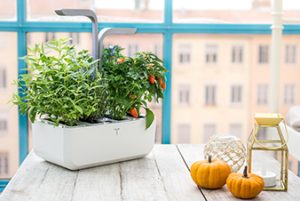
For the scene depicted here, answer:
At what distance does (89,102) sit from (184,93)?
0.93m

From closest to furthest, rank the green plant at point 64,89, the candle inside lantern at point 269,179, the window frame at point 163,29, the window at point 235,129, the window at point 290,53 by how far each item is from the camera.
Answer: the candle inside lantern at point 269,179 < the green plant at point 64,89 < the window frame at point 163,29 < the window at point 290,53 < the window at point 235,129

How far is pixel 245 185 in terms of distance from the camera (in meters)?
1.60

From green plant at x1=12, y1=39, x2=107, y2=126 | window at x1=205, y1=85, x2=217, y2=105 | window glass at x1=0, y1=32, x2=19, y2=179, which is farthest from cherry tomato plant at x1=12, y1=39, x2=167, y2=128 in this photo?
window at x1=205, y1=85, x2=217, y2=105

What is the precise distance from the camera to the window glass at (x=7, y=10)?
7.98 ft

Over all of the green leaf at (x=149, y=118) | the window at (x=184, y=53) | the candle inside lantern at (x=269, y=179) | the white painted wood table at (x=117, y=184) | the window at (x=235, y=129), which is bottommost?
the white painted wood table at (x=117, y=184)

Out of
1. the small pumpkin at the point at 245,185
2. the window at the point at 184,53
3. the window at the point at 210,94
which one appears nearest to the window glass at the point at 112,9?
the window at the point at 184,53

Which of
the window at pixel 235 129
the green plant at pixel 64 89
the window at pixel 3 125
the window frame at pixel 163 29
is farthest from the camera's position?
the window at pixel 235 129

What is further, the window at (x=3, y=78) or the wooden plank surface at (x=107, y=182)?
the window at (x=3, y=78)

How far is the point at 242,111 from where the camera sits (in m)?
2.82

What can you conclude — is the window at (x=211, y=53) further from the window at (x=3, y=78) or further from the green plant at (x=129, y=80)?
the window at (x=3, y=78)

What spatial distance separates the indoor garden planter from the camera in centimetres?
188

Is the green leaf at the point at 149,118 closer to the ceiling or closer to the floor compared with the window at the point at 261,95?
closer to the floor

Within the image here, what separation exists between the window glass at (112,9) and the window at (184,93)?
1.35ft

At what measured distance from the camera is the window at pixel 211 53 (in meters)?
2.73
